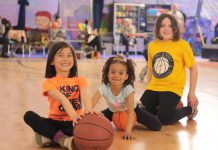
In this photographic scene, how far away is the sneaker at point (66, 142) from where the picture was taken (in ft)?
7.83

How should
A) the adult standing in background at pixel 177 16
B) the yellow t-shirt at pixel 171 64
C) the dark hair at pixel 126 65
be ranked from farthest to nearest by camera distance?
the adult standing in background at pixel 177 16 → the yellow t-shirt at pixel 171 64 → the dark hair at pixel 126 65

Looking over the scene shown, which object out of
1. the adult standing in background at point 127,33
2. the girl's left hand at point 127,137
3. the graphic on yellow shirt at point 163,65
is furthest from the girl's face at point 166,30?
the adult standing in background at point 127,33

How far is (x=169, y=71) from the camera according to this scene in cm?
338

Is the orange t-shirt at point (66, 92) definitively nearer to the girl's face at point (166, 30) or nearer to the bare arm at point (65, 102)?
the bare arm at point (65, 102)

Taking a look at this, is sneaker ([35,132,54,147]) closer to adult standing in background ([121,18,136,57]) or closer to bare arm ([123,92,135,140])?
bare arm ([123,92,135,140])

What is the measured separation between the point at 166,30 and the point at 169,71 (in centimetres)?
34

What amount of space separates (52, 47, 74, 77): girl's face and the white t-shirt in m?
0.42

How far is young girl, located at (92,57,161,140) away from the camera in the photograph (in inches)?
112

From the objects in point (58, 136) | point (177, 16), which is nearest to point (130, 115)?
point (58, 136)

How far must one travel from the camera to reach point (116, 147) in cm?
251

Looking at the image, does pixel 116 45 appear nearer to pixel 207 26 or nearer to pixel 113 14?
pixel 113 14

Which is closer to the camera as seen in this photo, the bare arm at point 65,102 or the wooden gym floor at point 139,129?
the bare arm at point 65,102

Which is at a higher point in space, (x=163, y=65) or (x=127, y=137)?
(x=163, y=65)

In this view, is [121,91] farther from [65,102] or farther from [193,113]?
[193,113]
